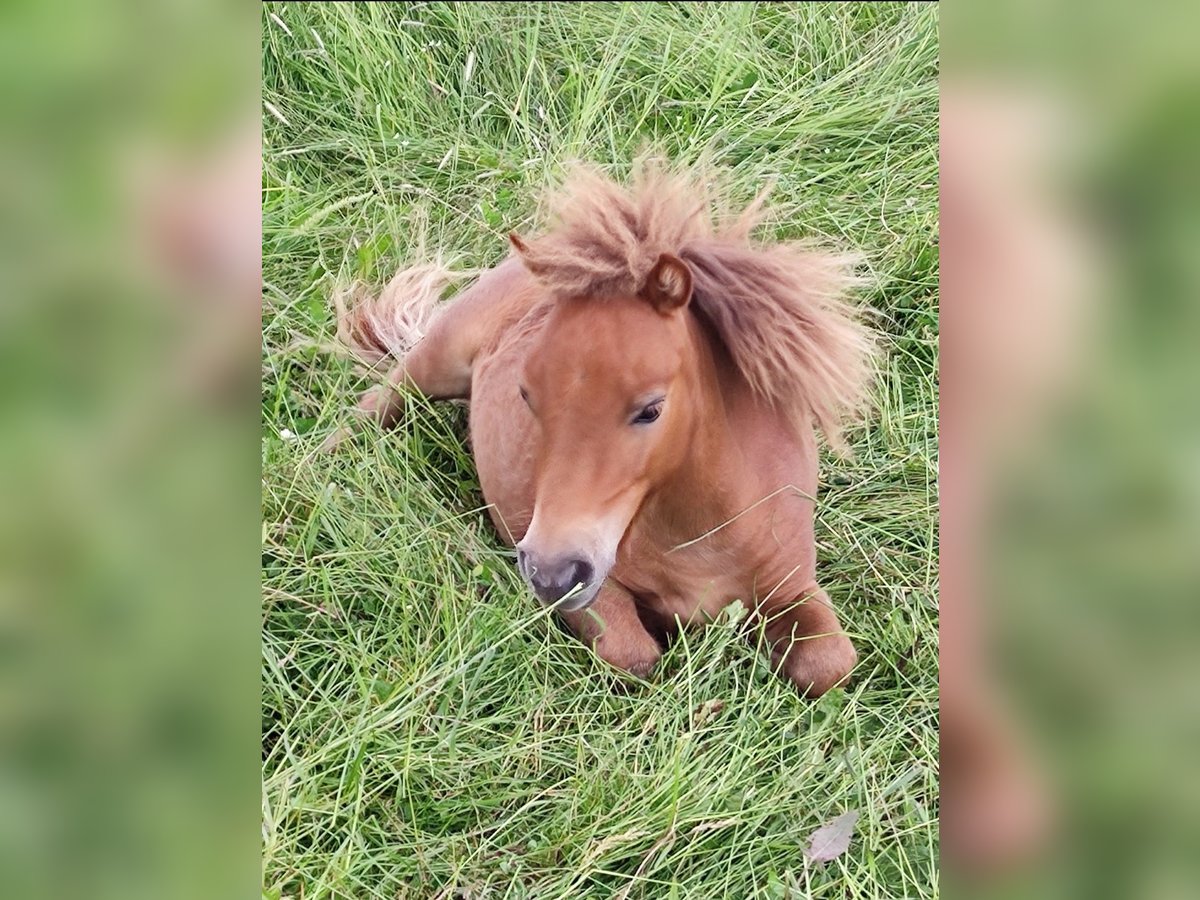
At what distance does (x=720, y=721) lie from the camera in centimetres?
224

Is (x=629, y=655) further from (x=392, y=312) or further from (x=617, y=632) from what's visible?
(x=392, y=312)

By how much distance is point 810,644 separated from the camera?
7.90ft

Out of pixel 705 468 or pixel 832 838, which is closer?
pixel 832 838

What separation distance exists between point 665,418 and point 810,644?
0.72 meters

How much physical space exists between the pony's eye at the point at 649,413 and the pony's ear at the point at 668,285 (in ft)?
0.67

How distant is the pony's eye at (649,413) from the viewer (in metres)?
1.99

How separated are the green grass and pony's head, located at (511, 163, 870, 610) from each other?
0.38 m
